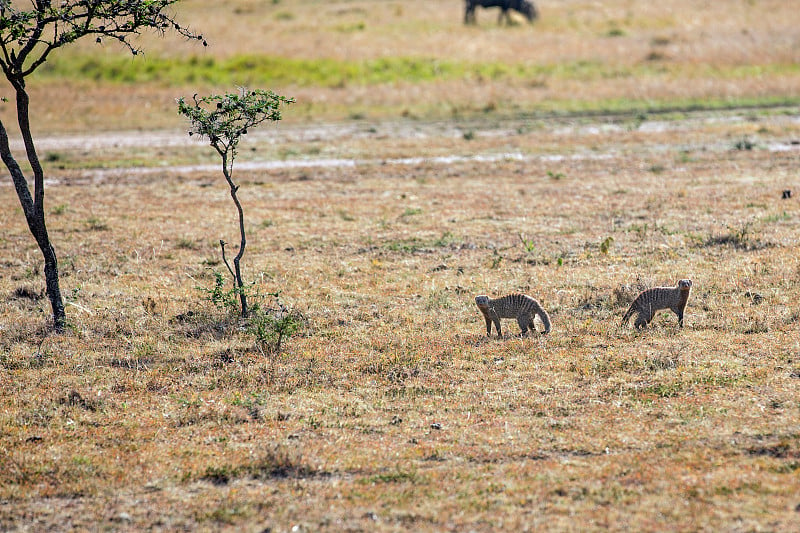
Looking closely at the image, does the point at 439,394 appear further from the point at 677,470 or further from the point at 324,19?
the point at 324,19

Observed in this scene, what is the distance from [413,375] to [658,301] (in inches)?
125

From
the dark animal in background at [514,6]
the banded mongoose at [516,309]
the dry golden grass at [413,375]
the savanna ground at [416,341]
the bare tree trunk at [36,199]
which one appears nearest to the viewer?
the dry golden grass at [413,375]

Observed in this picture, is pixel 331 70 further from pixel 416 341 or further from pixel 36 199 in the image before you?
pixel 416 341

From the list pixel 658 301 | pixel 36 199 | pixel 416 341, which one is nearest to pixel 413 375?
pixel 416 341

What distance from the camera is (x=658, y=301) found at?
1035 cm

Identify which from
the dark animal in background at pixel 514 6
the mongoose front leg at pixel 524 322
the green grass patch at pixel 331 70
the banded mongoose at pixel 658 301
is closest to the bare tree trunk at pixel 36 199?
the mongoose front leg at pixel 524 322

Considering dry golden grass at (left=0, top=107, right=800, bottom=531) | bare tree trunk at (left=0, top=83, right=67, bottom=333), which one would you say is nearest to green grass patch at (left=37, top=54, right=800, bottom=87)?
dry golden grass at (left=0, top=107, right=800, bottom=531)

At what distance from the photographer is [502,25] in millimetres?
51062

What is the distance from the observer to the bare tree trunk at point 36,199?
10719 millimetres

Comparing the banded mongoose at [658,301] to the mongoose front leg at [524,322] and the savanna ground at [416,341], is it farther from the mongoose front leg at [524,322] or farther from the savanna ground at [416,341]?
the mongoose front leg at [524,322]

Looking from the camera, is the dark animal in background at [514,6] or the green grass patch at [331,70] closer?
the green grass patch at [331,70]

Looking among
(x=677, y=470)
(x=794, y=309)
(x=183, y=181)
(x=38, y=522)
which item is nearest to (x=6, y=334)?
(x=38, y=522)

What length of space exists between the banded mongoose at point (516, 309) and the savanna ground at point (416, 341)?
9.4 inches

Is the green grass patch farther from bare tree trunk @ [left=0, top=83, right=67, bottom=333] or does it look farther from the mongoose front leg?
the mongoose front leg
